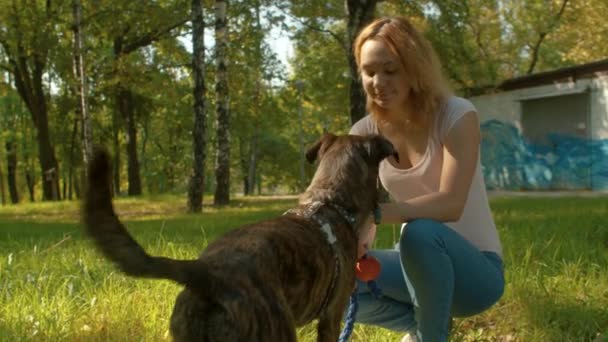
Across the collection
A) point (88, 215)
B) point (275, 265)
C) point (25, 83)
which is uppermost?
point (25, 83)

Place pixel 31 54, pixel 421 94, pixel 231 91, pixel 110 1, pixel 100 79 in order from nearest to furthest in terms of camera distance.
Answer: pixel 421 94 < pixel 110 1 < pixel 231 91 < pixel 100 79 < pixel 31 54

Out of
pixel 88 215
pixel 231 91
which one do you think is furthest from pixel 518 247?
pixel 231 91

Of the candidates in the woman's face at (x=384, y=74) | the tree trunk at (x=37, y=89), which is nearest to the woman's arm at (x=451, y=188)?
the woman's face at (x=384, y=74)

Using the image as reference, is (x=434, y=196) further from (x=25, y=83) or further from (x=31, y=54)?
(x=25, y=83)

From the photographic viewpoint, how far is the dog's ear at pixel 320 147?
357cm

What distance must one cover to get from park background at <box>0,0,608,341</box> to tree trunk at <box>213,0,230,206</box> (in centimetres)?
4

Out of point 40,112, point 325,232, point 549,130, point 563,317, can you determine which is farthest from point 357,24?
point 40,112

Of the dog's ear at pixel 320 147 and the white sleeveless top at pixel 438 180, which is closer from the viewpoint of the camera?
the dog's ear at pixel 320 147

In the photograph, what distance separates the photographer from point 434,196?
3.53 meters

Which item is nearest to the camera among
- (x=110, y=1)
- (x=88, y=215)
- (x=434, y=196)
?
(x=88, y=215)

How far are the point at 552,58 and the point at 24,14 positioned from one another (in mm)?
29742

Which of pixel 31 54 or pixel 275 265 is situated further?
pixel 31 54

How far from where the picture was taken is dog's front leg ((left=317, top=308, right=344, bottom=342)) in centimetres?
315

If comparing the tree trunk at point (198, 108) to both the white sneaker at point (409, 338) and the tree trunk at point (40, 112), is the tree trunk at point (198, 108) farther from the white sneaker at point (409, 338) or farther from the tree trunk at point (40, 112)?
the tree trunk at point (40, 112)
